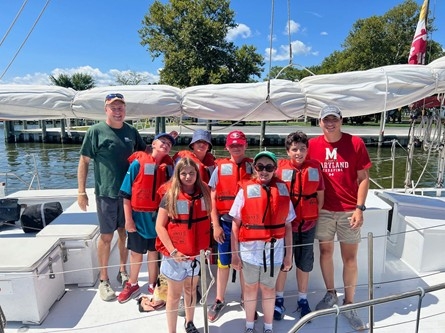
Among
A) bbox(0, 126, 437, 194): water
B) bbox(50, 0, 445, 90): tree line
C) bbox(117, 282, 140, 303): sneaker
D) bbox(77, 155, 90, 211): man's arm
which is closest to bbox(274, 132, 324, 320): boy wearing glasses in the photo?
bbox(117, 282, 140, 303): sneaker

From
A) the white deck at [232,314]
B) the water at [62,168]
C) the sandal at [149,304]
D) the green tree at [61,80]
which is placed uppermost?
the green tree at [61,80]

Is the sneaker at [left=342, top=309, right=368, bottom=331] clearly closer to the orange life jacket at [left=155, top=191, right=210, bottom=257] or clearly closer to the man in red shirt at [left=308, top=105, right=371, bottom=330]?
the man in red shirt at [left=308, top=105, right=371, bottom=330]

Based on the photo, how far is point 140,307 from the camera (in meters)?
3.09

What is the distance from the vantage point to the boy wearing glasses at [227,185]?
279 cm

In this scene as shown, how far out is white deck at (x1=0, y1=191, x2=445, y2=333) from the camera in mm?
2848

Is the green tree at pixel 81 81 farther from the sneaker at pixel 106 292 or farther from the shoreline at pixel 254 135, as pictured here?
the sneaker at pixel 106 292

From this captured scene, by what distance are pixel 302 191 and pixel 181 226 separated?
1024mm

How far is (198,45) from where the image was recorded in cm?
3206

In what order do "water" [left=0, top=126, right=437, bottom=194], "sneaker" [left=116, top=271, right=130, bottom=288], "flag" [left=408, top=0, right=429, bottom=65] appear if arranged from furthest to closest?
"water" [left=0, top=126, right=437, bottom=194]
"flag" [left=408, top=0, right=429, bottom=65]
"sneaker" [left=116, top=271, right=130, bottom=288]

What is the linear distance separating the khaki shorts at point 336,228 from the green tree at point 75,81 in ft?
173

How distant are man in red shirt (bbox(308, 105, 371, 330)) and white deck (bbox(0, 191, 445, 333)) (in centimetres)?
25

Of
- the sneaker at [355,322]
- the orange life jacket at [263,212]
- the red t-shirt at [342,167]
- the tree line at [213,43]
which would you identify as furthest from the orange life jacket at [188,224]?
the tree line at [213,43]

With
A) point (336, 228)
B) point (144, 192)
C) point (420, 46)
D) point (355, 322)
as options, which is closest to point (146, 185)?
point (144, 192)

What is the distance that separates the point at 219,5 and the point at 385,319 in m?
34.4
